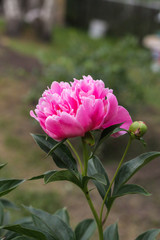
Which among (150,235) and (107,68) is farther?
(107,68)

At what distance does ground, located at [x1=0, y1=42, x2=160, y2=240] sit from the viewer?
334cm

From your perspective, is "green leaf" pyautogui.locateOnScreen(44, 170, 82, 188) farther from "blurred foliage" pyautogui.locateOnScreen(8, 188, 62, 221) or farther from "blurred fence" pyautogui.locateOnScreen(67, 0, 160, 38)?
"blurred fence" pyautogui.locateOnScreen(67, 0, 160, 38)

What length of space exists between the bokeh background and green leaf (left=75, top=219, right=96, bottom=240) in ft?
3.57

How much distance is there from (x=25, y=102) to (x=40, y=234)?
4.77 m

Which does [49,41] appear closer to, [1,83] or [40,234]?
[1,83]

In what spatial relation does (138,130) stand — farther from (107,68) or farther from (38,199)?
(107,68)

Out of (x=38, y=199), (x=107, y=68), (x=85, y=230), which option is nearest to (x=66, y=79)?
(x=107, y=68)

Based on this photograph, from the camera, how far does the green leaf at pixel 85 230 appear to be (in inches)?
48.8

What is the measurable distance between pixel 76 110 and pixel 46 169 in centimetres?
318

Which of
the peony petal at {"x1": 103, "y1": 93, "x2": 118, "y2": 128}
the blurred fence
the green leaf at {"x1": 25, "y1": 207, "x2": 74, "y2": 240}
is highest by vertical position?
the peony petal at {"x1": 103, "y1": 93, "x2": 118, "y2": 128}

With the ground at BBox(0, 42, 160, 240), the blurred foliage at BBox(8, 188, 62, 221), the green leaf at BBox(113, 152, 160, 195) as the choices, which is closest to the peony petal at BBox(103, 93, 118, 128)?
the green leaf at BBox(113, 152, 160, 195)

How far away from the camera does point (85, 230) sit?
1261mm

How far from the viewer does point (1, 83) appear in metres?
6.53

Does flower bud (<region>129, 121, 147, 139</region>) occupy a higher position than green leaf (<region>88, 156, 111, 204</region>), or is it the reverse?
flower bud (<region>129, 121, 147, 139</region>)
